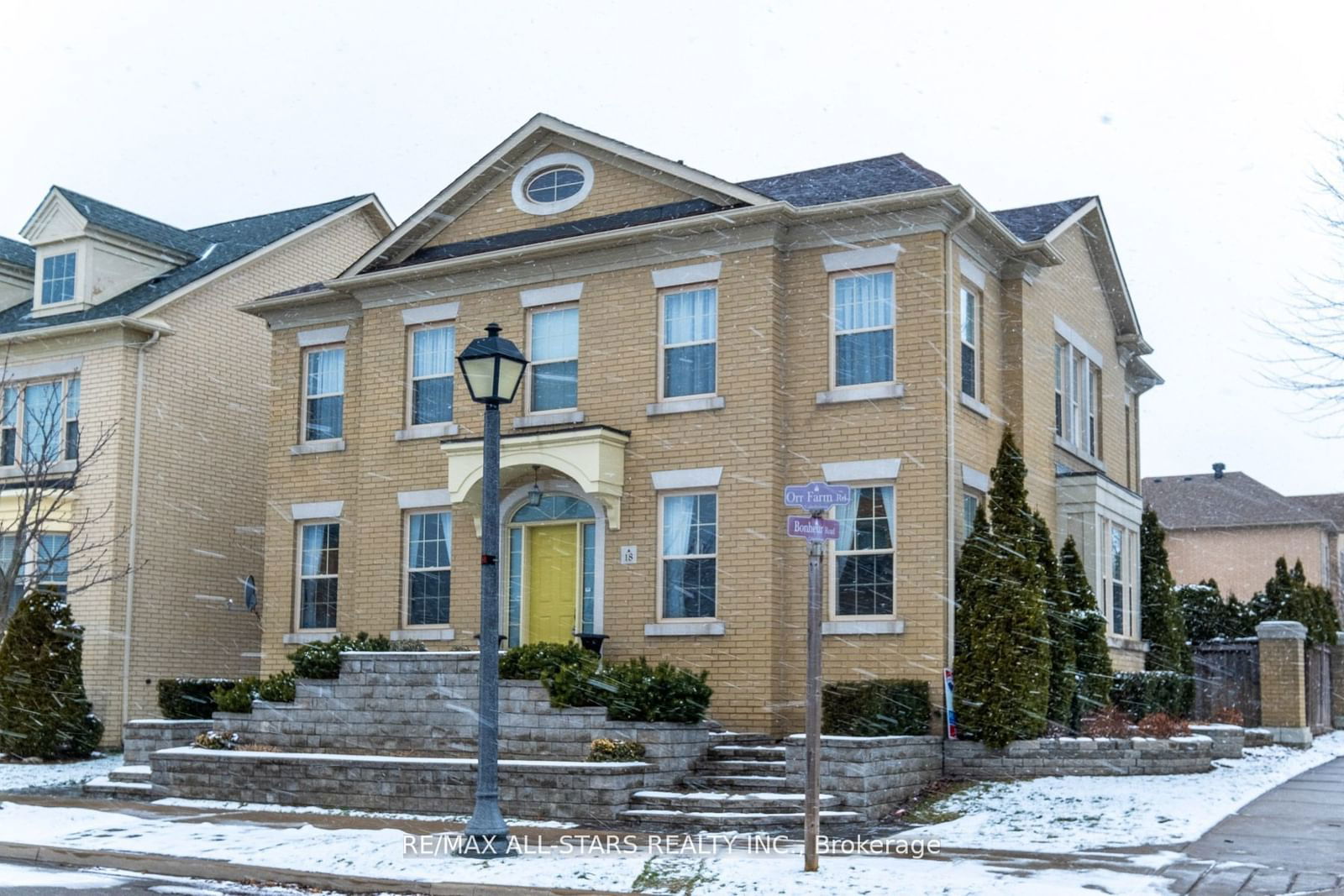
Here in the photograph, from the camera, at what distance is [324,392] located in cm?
2273

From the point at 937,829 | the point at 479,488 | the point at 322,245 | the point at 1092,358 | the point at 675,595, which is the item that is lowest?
the point at 937,829

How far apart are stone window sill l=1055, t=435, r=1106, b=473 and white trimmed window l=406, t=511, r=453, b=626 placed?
358 inches

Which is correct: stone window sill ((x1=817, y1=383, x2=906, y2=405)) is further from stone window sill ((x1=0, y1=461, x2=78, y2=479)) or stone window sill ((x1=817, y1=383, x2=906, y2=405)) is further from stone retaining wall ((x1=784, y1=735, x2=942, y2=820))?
stone window sill ((x1=0, y1=461, x2=78, y2=479))

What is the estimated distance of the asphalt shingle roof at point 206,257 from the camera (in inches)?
1011

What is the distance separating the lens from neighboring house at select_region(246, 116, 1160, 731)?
17.9m

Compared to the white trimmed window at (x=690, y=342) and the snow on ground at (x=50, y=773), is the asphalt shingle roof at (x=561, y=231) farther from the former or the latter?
the snow on ground at (x=50, y=773)

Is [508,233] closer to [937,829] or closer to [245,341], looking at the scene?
[245,341]

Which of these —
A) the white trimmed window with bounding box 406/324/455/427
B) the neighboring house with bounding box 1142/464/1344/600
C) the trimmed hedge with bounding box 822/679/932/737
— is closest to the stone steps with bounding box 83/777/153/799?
the white trimmed window with bounding box 406/324/455/427

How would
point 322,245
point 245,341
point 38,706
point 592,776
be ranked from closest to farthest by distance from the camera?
point 592,776 < point 38,706 < point 245,341 < point 322,245

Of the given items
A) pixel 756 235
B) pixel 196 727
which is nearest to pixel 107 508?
pixel 196 727

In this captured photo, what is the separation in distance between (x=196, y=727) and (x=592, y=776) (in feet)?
22.5

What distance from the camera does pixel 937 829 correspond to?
1363 cm

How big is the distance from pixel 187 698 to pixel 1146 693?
45.1 ft

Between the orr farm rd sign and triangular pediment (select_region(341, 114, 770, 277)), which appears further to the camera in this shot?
triangular pediment (select_region(341, 114, 770, 277))
